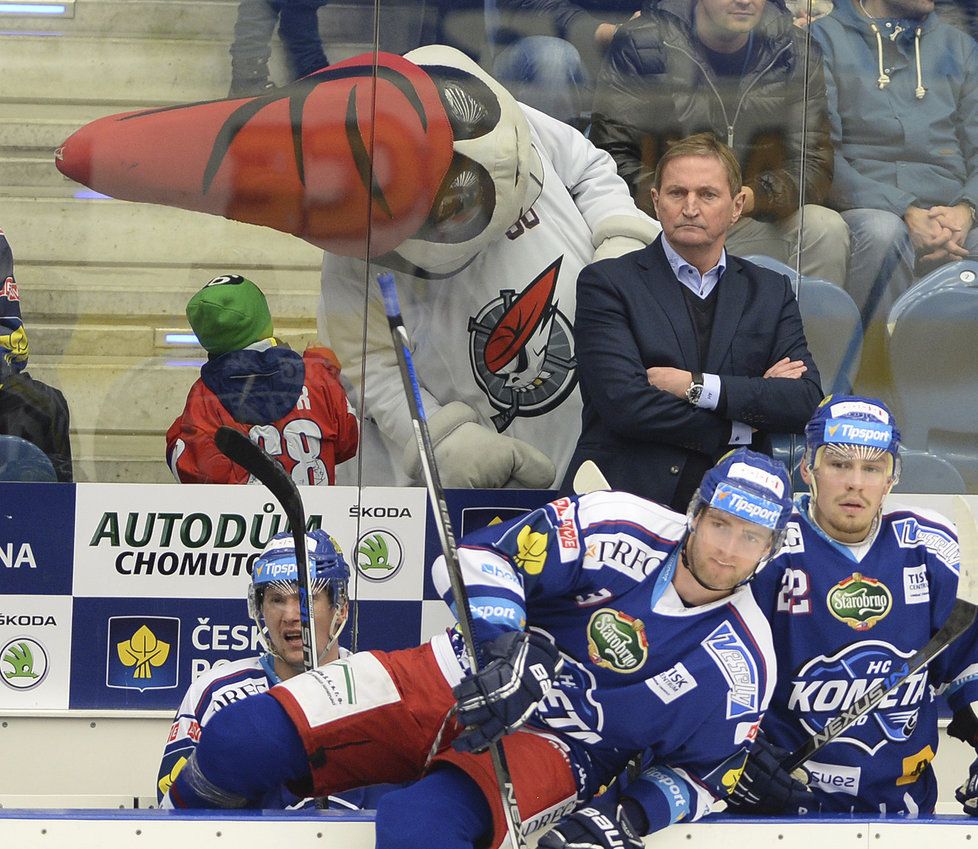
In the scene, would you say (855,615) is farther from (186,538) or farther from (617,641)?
(186,538)

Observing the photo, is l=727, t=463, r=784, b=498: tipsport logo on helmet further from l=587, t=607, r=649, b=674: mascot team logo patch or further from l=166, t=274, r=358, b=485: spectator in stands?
l=166, t=274, r=358, b=485: spectator in stands

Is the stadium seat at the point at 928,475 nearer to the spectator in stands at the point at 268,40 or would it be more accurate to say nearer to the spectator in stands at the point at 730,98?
the spectator in stands at the point at 730,98

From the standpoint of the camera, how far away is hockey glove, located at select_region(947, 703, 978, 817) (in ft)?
8.86

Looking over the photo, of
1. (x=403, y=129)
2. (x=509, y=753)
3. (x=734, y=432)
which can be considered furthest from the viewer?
(x=403, y=129)

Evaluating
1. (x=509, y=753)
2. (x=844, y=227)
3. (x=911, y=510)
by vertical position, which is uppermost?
(x=844, y=227)

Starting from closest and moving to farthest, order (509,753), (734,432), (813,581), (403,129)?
(509,753) < (813,581) < (734,432) < (403,129)

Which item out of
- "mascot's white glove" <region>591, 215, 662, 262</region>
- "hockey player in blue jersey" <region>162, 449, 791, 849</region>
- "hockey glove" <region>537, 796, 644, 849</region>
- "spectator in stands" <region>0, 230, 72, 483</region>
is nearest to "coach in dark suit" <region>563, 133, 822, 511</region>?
"mascot's white glove" <region>591, 215, 662, 262</region>

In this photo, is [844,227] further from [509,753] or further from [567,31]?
[509,753]

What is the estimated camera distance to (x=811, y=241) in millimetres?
3779

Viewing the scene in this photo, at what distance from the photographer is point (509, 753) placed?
2.49m

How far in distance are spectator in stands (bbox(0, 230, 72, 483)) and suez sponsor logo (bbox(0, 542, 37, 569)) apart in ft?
0.64

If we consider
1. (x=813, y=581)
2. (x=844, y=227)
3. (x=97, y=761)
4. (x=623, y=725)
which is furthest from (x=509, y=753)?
(x=844, y=227)

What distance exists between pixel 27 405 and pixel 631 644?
1.89m

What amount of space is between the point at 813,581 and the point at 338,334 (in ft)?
4.86
